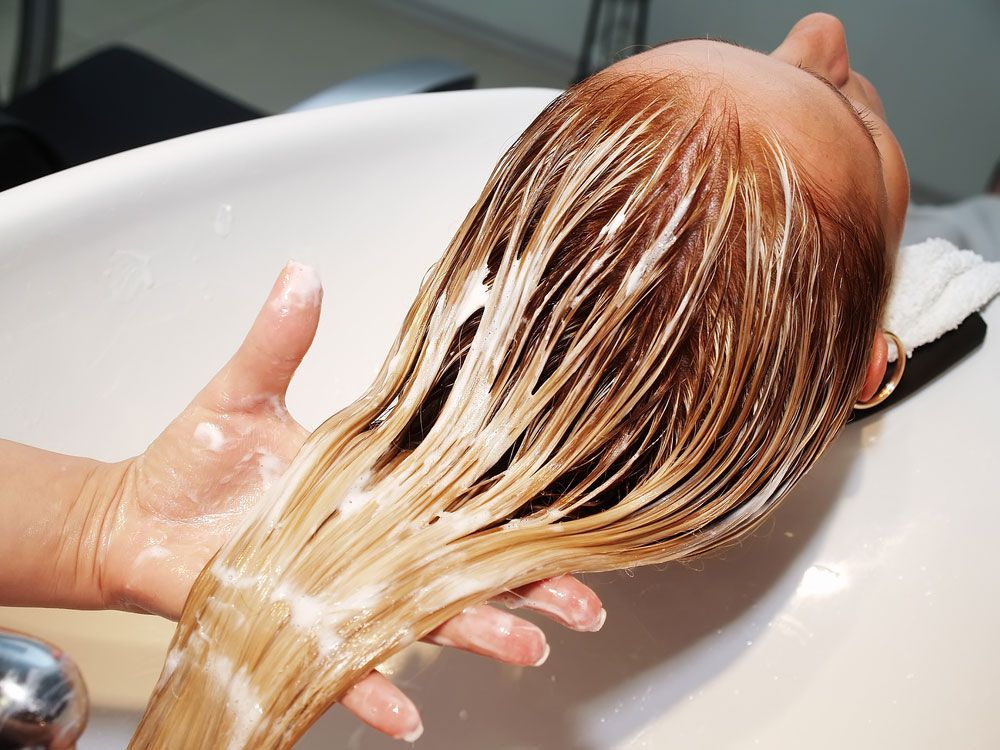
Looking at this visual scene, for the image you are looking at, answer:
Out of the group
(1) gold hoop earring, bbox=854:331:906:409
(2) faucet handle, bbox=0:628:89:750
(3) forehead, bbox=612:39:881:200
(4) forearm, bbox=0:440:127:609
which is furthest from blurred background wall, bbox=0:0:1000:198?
(2) faucet handle, bbox=0:628:89:750

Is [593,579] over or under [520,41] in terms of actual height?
under

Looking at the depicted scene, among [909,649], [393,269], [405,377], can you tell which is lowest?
[909,649]

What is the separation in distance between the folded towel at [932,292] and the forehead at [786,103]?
0.92ft

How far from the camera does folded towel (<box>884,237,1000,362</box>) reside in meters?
0.83

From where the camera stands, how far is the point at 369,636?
0.48 m

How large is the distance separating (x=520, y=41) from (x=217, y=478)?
168 cm

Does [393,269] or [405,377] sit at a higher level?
[405,377]

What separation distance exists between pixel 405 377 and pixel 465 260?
0.09 meters

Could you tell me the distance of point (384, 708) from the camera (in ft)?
1.52

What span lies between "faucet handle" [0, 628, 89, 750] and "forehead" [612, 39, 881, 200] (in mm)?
454

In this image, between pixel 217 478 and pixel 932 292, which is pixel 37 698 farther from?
pixel 932 292

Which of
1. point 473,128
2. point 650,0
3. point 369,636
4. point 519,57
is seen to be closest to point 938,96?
point 650,0

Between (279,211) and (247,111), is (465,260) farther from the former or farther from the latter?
(247,111)

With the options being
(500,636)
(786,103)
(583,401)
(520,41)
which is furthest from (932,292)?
(520,41)
